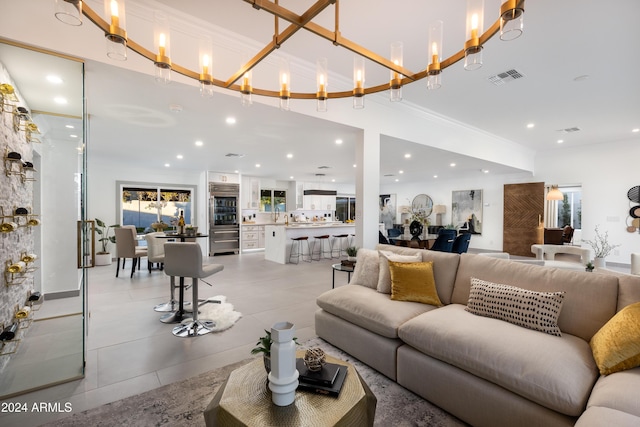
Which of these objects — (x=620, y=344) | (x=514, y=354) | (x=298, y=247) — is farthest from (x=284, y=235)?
(x=620, y=344)

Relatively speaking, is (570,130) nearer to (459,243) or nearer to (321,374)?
(459,243)

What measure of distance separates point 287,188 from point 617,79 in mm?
9545

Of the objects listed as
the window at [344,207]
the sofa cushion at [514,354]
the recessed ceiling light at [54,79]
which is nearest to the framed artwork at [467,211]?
the window at [344,207]

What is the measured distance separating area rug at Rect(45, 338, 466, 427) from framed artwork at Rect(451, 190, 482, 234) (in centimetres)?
927

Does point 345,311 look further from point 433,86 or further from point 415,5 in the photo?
Result: point 415,5

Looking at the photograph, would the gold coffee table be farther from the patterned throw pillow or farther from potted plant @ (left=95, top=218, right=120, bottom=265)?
potted plant @ (left=95, top=218, right=120, bottom=265)

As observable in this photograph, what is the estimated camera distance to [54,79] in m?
2.55

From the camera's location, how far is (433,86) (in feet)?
5.79

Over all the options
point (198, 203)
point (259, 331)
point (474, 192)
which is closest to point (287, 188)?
point (198, 203)

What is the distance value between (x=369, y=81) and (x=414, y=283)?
271 cm

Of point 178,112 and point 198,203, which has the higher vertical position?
point 178,112

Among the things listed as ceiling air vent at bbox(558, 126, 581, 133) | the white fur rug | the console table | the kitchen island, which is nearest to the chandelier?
the white fur rug

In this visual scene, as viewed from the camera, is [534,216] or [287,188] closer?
[534,216]

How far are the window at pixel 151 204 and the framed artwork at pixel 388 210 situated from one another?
8.48m
